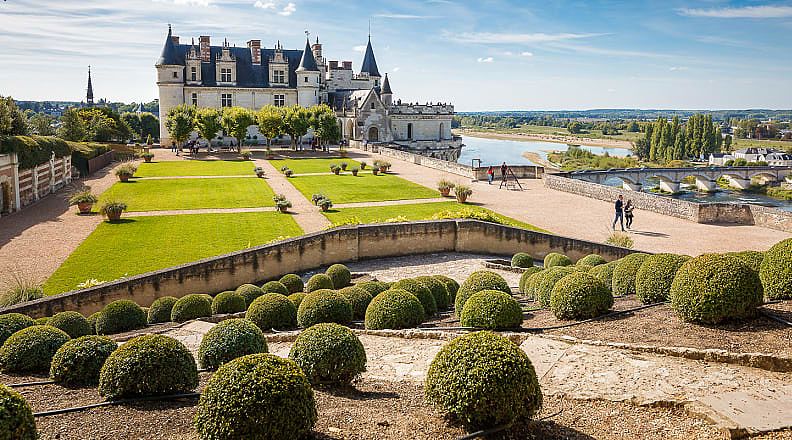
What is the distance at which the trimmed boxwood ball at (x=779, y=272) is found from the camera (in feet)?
30.6

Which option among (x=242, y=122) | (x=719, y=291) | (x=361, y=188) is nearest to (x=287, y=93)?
(x=242, y=122)

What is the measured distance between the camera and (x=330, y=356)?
7277 mm

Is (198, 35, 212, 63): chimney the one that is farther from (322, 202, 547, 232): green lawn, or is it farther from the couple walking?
the couple walking

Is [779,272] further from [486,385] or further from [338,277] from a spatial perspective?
[338,277]

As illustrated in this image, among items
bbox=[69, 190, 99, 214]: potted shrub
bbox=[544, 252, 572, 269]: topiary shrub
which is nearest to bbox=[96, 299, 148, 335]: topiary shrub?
bbox=[544, 252, 572, 269]: topiary shrub

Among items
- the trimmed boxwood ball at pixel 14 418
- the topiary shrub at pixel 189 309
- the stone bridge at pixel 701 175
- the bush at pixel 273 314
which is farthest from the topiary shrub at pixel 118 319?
the stone bridge at pixel 701 175

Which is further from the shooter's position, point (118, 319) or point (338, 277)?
point (338, 277)

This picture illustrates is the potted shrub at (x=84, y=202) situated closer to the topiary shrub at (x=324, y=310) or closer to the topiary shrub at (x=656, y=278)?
the topiary shrub at (x=324, y=310)

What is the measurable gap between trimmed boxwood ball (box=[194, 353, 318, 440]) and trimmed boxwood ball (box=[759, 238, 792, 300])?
7.59m

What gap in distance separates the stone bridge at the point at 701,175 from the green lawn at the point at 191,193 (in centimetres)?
4178

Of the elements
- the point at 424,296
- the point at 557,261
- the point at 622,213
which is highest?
the point at 622,213

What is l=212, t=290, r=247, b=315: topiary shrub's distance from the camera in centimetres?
1376

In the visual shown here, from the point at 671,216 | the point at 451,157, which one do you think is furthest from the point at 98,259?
the point at 451,157

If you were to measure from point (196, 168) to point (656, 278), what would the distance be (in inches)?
1605
